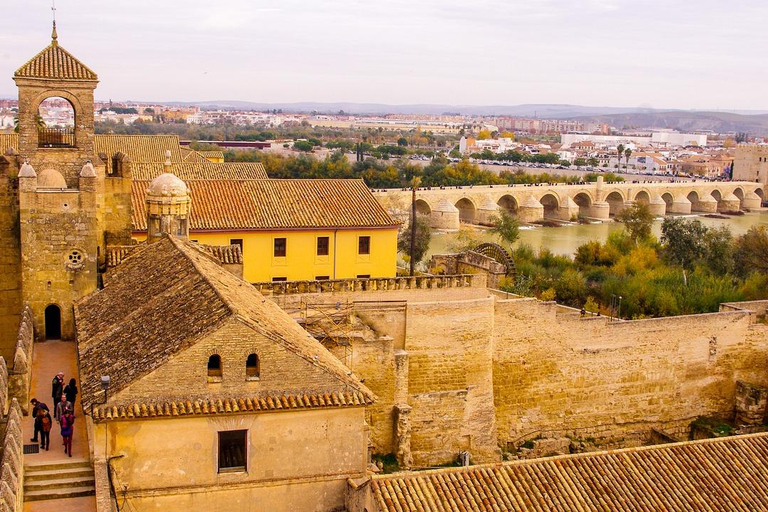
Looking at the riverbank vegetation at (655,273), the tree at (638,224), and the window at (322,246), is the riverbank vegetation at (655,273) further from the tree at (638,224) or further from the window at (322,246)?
the window at (322,246)

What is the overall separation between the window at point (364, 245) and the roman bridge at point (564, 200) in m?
25.1

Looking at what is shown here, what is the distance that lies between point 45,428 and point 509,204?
5709 cm

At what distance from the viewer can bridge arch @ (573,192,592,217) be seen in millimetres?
71900

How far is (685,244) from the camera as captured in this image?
37.9 metres

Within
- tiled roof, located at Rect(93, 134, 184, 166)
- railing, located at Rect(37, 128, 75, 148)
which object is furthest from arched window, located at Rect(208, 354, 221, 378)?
tiled roof, located at Rect(93, 134, 184, 166)

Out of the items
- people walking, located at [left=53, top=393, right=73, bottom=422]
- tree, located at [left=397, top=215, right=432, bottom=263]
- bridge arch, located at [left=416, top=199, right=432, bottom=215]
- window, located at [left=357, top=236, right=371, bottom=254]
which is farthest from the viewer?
bridge arch, located at [left=416, top=199, right=432, bottom=215]

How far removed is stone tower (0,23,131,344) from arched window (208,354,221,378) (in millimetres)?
5856

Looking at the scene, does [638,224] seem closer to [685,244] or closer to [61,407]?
[685,244]

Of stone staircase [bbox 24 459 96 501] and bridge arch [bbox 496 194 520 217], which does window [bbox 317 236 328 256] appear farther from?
bridge arch [bbox 496 194 520 217]

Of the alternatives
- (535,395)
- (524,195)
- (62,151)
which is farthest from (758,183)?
(62,151)

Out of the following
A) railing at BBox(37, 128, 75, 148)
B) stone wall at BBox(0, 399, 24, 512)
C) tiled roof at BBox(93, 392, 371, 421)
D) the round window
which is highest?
railing at BBox(37, 128, 75, 148)

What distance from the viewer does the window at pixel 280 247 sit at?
22.6 m

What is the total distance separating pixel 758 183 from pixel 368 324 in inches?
3132

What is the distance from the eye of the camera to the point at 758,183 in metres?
88.0
